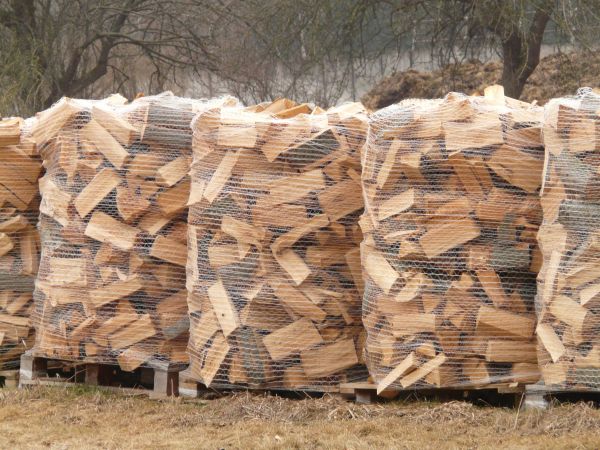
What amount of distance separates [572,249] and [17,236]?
410 centimetres

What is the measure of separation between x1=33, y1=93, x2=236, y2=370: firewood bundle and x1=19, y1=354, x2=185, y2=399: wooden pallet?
11 cm

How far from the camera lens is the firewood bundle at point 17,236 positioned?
7.81 m

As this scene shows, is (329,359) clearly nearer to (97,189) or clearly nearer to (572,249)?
(572,249)

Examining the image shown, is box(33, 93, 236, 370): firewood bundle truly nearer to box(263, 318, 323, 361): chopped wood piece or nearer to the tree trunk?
box(263, 318, 323, 361): chopped wood piece

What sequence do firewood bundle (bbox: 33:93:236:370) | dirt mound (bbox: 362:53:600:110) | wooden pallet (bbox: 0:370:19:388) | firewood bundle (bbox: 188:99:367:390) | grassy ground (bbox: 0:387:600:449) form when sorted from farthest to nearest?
dirt mound (bbox: 362:53:600:110), wooden pallet (bbox: 0:370:19:388), firewood bundle (bbox: 33:93:236:370), firewood bundle (bbox: 188:99:367:390), grassy ground (bbox: 0:387:600:449)

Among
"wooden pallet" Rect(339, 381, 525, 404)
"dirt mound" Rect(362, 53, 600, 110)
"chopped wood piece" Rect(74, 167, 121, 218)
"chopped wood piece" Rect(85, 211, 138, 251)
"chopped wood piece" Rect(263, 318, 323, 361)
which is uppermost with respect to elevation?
"chopped wood piece" Rect(74, 167, 121, 218)

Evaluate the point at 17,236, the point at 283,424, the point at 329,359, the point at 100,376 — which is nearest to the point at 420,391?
the point at 329,359

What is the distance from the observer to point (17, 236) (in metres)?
7.92

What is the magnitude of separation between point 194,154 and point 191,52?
11.4 m

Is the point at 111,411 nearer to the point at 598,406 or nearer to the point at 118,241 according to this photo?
the point at 118,241

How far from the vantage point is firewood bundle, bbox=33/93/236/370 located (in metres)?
6.95

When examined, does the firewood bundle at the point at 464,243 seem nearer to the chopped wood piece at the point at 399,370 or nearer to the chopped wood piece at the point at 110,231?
the chopped wood piece at the point at 399,370

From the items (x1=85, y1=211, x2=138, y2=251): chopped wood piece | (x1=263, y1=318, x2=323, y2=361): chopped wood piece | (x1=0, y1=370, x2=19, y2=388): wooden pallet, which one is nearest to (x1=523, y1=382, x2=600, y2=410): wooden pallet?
(x1=263, y1=318, x2=323, y2=361): chopped wood piece

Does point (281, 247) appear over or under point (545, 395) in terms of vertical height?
over
